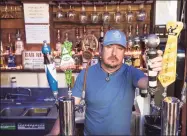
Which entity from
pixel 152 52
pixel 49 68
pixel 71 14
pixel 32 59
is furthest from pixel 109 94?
pixel 32 59

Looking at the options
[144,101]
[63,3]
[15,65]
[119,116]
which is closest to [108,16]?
[63,3]

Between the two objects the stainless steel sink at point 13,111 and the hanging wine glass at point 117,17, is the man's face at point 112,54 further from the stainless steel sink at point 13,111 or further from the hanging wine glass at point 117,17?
the stainless steel sink at point 13,111

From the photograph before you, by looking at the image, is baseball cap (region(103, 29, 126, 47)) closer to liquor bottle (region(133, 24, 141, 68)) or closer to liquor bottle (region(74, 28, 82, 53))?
liquor bottle (region(133, 24, 141, 68))

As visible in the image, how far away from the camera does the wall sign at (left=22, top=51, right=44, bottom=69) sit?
133 inches

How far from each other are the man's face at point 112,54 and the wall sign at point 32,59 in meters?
1.88

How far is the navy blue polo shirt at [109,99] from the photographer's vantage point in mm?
1696

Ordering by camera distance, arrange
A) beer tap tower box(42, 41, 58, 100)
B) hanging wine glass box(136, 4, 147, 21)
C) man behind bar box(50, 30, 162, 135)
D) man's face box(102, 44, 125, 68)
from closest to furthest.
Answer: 1. beer tap tower box(42, 41, 58, 100)
2. man's face box(102, 44, 125, 68)
3. man behind bar box(50, 30, 162, 135)
4. hanging wine glass box(136, 4, 147, 21)

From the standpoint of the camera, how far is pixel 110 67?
1.70 metres

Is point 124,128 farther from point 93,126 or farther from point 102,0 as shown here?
point 102,0

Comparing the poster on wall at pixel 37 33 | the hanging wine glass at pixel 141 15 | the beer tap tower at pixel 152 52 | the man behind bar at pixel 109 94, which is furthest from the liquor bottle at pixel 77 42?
the beer tap tower at pixel 152 52

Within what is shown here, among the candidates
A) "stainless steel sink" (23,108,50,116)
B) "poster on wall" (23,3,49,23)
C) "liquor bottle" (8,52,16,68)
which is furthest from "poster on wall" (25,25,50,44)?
"stainless steel sink" (23,108,50,116)

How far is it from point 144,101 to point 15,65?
5.54 feet

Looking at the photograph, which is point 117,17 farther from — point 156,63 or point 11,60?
point 156,63

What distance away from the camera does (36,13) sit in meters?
3.28
